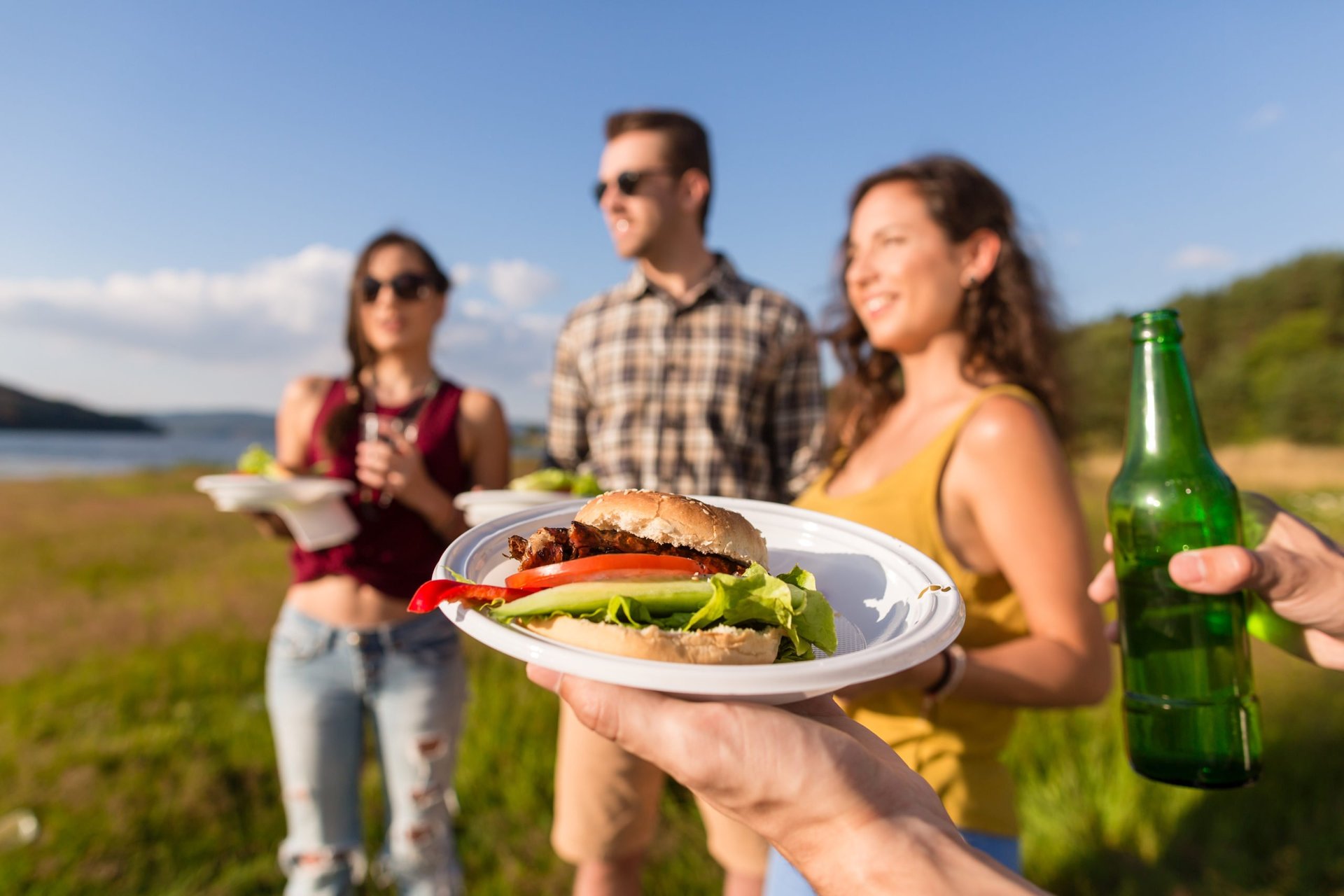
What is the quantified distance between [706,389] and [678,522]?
265 cm

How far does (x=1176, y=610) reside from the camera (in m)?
1.90

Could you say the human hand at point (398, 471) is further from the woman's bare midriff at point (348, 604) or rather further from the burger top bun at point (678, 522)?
the burger top bun at point (678, 522)

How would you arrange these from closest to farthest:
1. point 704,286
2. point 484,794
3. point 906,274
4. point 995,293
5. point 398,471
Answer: point 906,274, point 995,293, point 398,471, point 704,286, point 484,794

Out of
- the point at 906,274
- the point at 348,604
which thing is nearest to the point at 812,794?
the point at 906,274

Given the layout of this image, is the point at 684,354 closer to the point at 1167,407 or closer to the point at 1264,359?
the point at 1167,407

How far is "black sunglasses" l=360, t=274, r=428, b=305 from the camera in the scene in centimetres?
405

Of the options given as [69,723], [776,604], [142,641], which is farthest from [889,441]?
[142,641]

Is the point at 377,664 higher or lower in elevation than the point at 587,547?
lower

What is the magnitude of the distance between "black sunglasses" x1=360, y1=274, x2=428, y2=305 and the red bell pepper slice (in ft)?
10.0

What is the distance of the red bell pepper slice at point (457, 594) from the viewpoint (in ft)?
4.41

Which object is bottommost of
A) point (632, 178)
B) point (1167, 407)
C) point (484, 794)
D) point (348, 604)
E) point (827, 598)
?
point (484, 794)

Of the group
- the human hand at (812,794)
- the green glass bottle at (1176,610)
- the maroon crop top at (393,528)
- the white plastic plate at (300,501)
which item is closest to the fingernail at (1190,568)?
the green glass bottle at (1176,610)

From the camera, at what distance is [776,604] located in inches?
54.1

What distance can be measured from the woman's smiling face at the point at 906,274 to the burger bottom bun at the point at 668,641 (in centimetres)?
168
